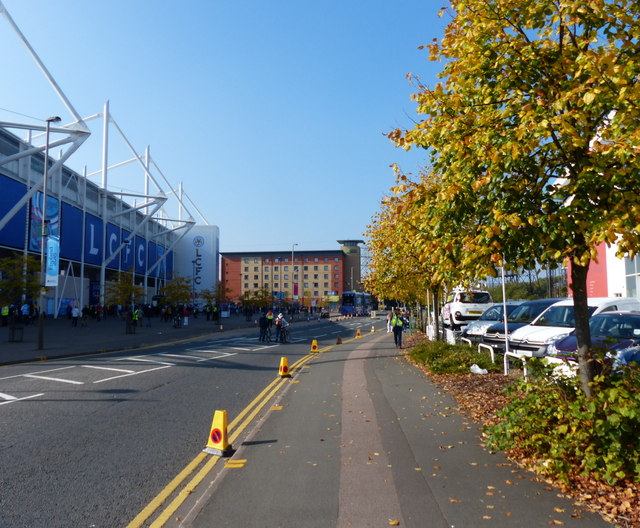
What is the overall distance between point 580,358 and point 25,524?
577 cm

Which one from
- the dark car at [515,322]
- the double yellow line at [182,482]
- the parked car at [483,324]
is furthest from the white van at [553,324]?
the double yellow line at [182,482]

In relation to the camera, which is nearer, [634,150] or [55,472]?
[634,150]

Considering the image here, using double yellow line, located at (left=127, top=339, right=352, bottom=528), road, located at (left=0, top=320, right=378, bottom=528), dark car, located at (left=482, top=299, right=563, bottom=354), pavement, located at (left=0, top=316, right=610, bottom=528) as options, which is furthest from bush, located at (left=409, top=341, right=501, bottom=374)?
double yellow line, located at (left=127, top=339, right=352, bottom=528)

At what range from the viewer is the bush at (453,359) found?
1220 centimetres

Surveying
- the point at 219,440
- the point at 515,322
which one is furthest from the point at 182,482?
the point at 515,322

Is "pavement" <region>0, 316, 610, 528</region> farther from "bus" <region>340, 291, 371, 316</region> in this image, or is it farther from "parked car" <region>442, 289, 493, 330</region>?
"bus" <region>340, 291, 371, 316</region>

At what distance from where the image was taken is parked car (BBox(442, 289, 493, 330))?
2335 centimetres

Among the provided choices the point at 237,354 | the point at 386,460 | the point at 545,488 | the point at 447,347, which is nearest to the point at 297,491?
the point at 386,460

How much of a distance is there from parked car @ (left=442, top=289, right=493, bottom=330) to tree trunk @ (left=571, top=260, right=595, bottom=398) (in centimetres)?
1730

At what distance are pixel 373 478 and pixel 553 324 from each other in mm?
8195

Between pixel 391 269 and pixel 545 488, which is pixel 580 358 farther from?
pixel 391 269

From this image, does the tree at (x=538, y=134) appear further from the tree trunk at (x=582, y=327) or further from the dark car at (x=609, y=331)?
the dark car at (x=609, y=331)

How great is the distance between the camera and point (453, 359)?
42.1ft

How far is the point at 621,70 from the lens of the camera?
15.1 ft
